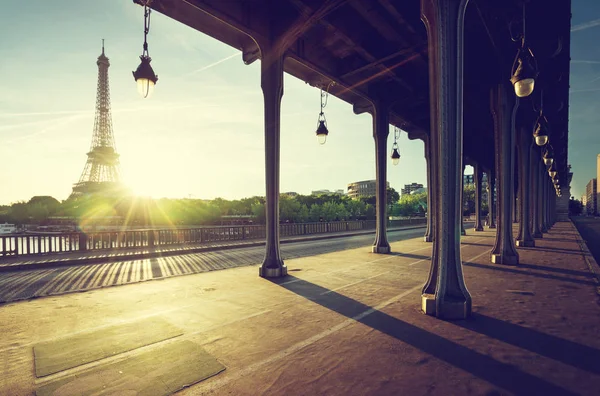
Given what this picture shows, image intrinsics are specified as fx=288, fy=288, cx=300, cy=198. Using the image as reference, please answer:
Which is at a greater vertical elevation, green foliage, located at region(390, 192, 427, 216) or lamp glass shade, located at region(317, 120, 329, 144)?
lamp glass shade, located at region(317, 120, 329, 144)

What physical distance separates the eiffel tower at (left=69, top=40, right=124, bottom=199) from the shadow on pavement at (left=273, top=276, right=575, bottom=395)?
88.8 metres

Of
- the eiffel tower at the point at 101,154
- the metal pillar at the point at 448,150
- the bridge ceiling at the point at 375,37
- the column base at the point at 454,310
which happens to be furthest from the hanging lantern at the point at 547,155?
the eiffel tower at the point at 101,154

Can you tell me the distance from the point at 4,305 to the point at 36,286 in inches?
65.2

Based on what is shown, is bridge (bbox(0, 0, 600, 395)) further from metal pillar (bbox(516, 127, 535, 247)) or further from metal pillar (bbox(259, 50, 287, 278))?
metal pillar (bbox(516, 127, 535, 247))

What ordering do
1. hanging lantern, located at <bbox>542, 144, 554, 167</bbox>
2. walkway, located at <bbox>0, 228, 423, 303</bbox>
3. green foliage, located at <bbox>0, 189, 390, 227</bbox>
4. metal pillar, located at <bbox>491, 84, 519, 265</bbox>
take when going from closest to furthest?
walkway, located at <bbox>0, 228, 423, 303</bbox> → metal pillar, located at <bbox>491, 84, 519, 265</bbox> → hanging lantern, located at <bbox>542, 144, 554, 167</bbox> → green foliage, located at <bbox>0, 189, 390, 227</bbox>

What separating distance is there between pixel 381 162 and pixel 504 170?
4.63 metres

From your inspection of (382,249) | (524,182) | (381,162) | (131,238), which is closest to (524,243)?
(524,182)

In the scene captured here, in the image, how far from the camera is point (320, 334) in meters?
4.22

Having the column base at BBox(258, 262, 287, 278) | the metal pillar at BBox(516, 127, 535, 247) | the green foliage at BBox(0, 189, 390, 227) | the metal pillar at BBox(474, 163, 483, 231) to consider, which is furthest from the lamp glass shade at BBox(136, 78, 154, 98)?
the green foliage at BBox(0, 189, 390, 227)

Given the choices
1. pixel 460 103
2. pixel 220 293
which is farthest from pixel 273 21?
pixel 220 293

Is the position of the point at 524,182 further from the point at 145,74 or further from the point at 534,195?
the point at 145,74

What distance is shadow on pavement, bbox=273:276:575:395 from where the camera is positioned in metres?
2.91

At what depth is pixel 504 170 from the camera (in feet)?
32.9

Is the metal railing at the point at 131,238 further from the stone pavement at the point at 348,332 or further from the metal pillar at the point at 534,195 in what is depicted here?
the metal pillar at the point at 534,195
